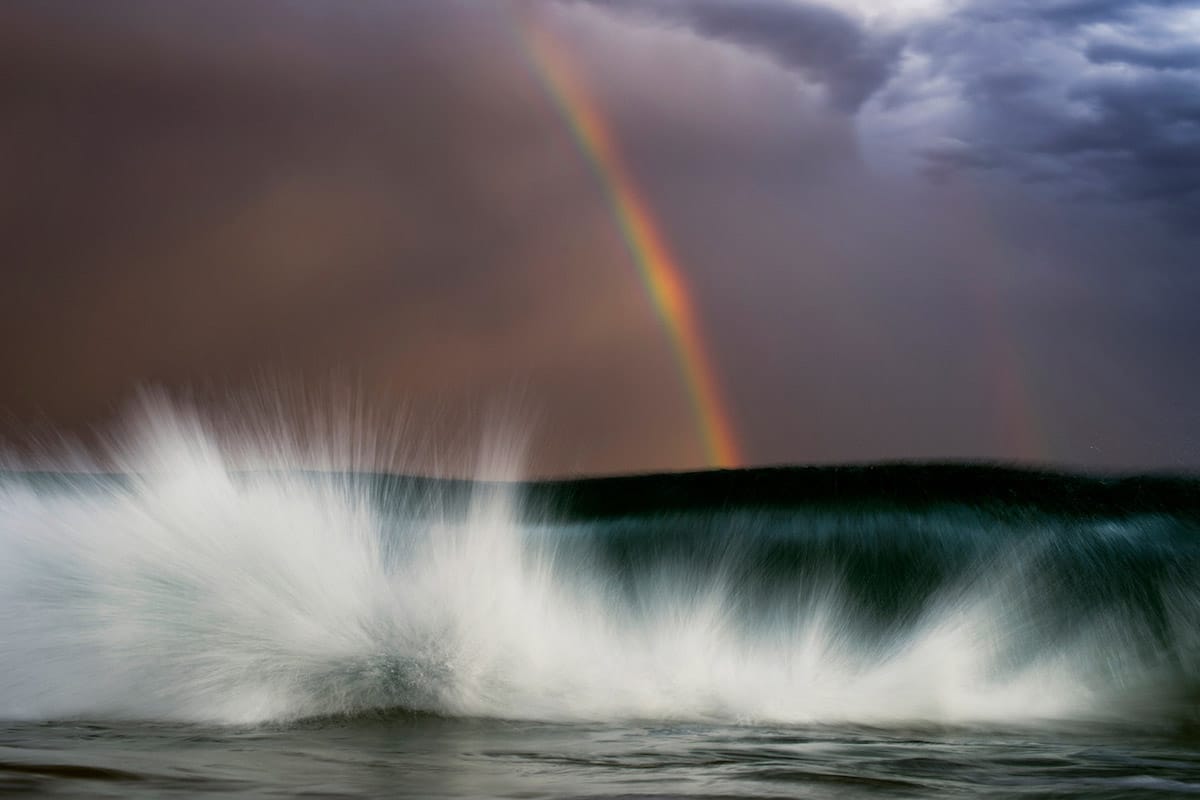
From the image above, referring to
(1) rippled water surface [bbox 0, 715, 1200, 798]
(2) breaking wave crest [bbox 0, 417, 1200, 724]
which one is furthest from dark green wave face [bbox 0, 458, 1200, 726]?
(1) rippled water surface [bbox 0, 715, 1200, 798]

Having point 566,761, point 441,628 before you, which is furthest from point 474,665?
point 566,761

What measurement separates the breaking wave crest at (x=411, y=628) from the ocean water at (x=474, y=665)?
11 millimetres

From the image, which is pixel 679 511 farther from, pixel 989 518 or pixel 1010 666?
pixel 1010 666

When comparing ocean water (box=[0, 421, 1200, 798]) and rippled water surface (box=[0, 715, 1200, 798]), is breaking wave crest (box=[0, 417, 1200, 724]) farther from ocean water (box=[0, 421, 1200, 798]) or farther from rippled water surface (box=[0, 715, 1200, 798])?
rippled water surface (box=[0, 715, 1200, 798])

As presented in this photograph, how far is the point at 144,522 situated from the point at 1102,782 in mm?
3348

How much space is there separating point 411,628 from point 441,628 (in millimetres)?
106

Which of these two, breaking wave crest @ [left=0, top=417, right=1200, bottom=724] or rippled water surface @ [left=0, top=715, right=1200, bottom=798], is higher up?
breaking wave crest @ [left=0, top=417, right=1200, bottom=724]

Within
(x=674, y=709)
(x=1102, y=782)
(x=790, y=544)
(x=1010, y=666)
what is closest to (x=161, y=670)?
(x=674, y=709)

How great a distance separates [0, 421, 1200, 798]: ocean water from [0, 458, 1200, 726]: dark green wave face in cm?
1

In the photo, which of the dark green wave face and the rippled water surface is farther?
the dark green wave face

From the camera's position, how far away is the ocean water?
3.04 m

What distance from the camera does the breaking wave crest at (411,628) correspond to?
4.12m

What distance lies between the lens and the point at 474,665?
4188mm

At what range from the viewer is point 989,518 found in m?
7.71
